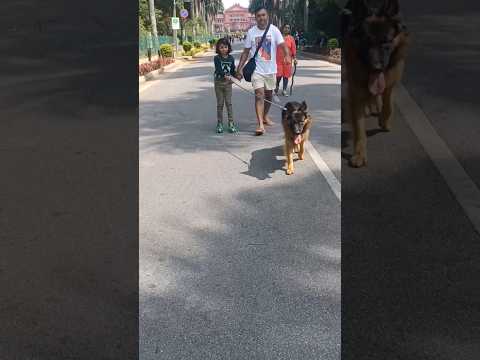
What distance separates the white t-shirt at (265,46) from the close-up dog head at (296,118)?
1.79 meters

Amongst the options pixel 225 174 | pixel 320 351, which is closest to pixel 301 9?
pixel 225 174

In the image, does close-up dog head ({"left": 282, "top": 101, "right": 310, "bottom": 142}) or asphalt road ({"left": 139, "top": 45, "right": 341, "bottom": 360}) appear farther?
close-up dog head ({"left": 282, "top": 101, "right": 310, "bottom": 142})

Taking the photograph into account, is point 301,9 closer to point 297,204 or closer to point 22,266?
point 297,204

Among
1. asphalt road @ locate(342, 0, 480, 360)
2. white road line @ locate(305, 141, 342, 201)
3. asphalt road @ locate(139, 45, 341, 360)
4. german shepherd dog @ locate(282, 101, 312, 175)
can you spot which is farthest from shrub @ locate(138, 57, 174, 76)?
asphalt road @ locate(342, 0, 480, 360)

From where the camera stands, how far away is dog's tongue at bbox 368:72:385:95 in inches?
24.3

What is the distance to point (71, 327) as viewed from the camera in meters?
1.13

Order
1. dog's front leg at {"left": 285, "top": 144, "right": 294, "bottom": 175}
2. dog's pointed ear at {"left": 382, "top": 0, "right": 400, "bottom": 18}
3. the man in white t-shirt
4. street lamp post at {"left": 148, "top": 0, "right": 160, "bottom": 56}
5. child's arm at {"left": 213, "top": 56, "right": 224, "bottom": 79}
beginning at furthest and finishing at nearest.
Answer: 1. street lamp post at {"left": 148, "top": 0, "right": 160, "bottom": 56}
2. child's arm at {"left": 213, "top": 56, "right": 224, "bottom": 79}
3. the man in white t-shirt
4. dog's front leg at {"left": 285, "top": 144, "right": 294, "bottom": 175}
5. dog's pointed ear at {"left": 382, "top": 0, "right": 400, "bottom": 18}

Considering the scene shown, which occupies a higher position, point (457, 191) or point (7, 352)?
point (457, 191)

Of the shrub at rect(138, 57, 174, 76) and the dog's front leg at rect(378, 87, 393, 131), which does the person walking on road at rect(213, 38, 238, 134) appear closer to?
the dog's front leg at rect(378, 87, 393, 131)

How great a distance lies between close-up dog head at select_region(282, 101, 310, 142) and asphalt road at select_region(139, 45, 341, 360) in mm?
517

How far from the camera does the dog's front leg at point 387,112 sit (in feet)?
2.11

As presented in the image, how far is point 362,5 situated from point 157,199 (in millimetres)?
4100

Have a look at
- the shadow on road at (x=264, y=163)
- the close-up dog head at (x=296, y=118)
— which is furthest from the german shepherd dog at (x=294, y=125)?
the shadow on road at (x=264, y=163)

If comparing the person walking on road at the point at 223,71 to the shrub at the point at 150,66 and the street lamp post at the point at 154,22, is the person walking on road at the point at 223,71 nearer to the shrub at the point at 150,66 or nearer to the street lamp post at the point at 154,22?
the shrub at the point at 150,66
